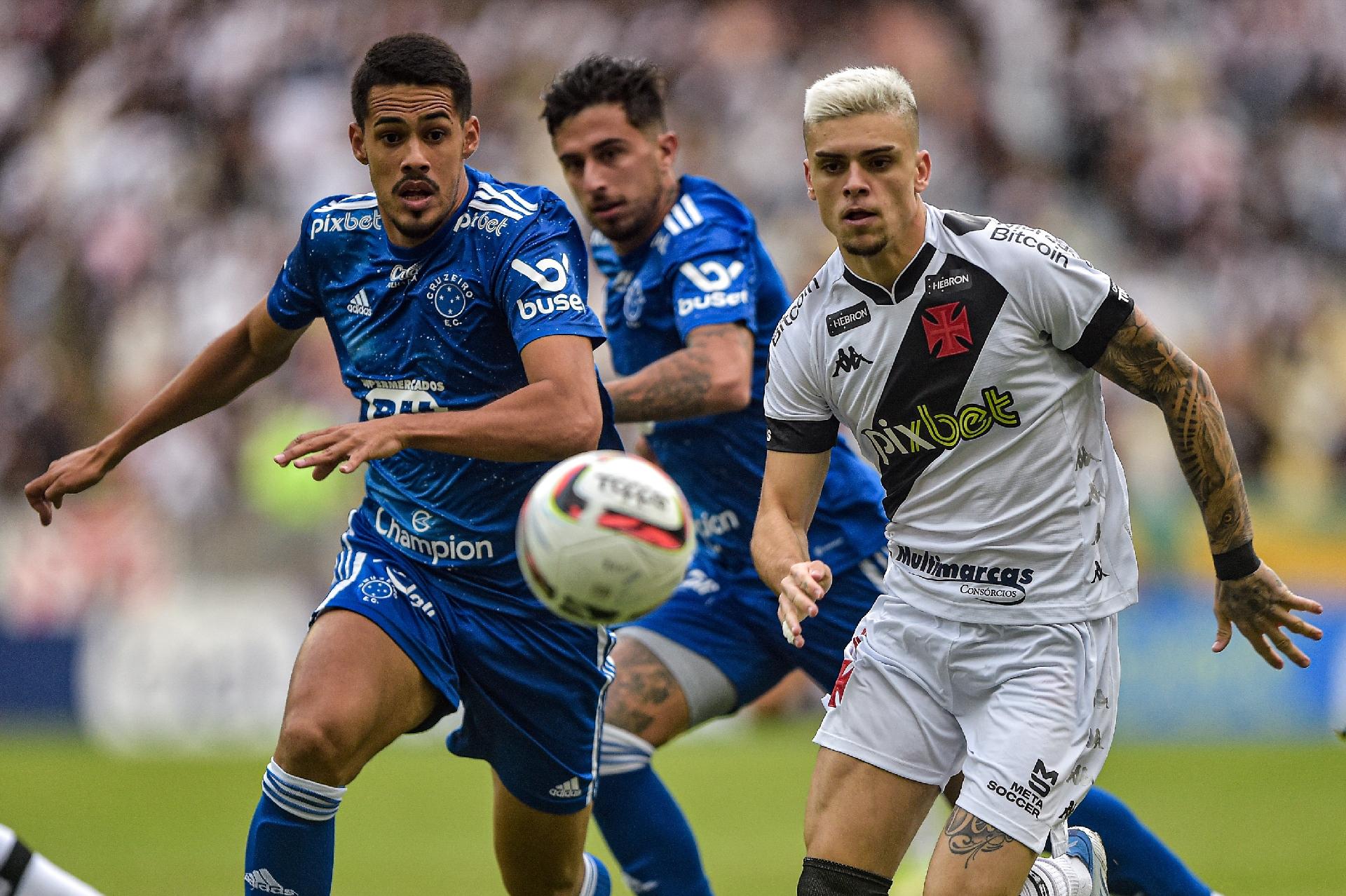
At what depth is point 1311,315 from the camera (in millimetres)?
15742

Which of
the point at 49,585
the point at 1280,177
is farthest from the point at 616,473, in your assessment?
the point at 1280,177

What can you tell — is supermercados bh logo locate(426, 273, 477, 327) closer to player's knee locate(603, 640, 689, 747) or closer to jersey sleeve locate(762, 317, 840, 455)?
jersey sleeve locate(762, 317, 840, 455)

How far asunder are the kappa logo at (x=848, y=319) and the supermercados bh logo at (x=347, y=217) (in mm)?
1516

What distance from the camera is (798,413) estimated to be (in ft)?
16.6

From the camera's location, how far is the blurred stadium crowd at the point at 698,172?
50.0ft

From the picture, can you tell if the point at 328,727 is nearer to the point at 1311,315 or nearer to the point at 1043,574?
the point at 1043,574

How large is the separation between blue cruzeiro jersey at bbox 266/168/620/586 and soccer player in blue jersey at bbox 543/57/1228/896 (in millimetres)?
920

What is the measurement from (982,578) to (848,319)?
33.7 inches

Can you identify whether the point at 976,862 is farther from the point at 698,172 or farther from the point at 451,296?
the point at 698,172

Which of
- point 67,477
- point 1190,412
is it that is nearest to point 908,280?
point 1190,412

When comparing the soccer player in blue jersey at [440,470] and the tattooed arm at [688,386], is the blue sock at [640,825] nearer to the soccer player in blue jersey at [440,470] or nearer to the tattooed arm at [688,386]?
the soccer player in blue jersey at [440,470]

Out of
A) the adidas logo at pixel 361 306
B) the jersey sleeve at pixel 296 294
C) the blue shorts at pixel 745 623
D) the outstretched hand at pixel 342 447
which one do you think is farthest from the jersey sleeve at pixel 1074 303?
the jersey sleeve at pixel 296 294

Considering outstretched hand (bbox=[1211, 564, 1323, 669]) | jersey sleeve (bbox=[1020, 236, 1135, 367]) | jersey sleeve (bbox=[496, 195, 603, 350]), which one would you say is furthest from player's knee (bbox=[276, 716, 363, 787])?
outstretched hand (bbox=[1211, 564, 1323, 669])

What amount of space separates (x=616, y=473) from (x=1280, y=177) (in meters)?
14.2
